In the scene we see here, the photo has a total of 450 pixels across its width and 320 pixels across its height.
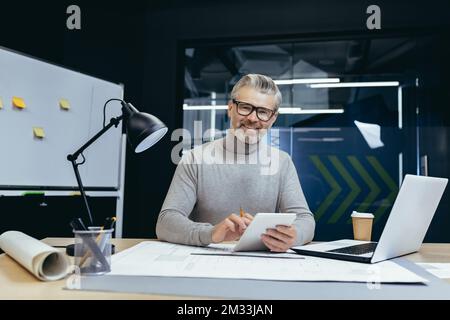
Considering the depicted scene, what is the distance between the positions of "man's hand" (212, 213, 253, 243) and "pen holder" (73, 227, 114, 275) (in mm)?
422

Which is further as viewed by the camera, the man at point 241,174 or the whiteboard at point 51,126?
the whiteboard at point 51,126

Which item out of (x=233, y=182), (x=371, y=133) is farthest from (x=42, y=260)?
(x=371, y=133)

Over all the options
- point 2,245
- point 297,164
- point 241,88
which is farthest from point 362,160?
point 2,245

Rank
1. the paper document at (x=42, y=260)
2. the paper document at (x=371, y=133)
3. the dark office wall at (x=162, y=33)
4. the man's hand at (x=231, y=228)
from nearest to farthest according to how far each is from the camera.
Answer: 1. the paper document at (x=42, y=260)
2. the man's hand at (x=231, y=228)
3. the dark office wall at (x=162, y=33)
4. the paper document at (x=371, y=133)

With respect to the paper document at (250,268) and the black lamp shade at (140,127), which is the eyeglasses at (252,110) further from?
the paper document at (250,268)

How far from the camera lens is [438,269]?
41.2 inches

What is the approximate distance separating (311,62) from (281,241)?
10.2ft

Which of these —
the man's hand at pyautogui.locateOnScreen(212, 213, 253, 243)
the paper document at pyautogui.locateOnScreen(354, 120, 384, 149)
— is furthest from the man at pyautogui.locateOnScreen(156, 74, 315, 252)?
the paper document at pyautogui.locateOnScreen(354, 120, 384, 149)

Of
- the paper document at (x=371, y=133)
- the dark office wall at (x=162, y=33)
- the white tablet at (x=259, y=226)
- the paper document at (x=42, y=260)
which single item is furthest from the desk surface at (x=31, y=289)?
the paper document at (x=371, y=133)

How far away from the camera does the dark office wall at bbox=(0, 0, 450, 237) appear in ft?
10.5

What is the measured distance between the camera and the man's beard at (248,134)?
5.84 feet

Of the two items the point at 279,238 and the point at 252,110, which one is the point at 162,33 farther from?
the point at 279,238

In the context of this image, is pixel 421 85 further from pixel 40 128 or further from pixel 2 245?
pixel 2 245

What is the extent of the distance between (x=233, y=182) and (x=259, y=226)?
2.14 ft
